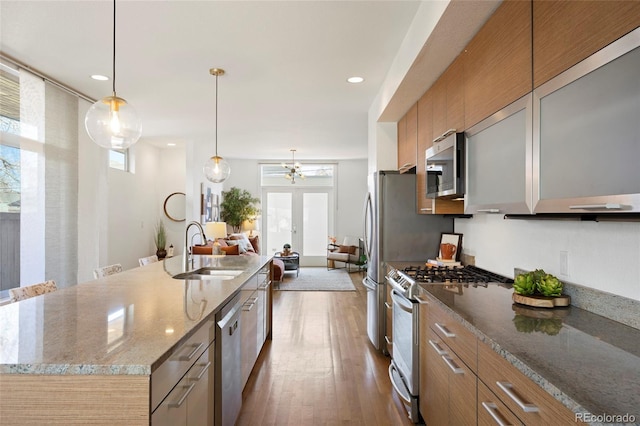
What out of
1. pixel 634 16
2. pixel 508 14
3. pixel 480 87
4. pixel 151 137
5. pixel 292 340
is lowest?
pixel 292 340

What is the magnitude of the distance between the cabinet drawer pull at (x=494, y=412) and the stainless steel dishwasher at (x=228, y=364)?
49.3 inches

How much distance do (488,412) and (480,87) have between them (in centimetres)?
165

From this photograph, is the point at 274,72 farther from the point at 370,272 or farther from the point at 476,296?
the point at 476,296

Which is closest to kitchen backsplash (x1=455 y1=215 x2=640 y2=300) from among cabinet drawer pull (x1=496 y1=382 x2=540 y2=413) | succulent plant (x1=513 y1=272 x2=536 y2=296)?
succulent plant (x1=513 y1=272 x2=536 y2=296)

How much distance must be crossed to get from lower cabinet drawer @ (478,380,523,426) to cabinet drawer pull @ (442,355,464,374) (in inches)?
7.9

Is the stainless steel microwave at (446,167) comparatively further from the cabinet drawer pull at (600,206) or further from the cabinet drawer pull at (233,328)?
the cabinet drawer pull at (233,328)

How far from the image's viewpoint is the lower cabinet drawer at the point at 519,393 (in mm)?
966

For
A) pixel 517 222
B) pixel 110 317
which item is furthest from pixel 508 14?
pixel 110 317

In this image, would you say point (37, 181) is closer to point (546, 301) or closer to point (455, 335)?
point (455, 335)

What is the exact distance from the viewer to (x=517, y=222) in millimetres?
2361

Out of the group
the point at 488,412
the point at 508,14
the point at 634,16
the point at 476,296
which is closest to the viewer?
the point at 634,16

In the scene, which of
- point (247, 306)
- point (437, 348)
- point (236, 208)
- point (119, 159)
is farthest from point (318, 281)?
point (437, 348)

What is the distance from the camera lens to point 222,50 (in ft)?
10.5

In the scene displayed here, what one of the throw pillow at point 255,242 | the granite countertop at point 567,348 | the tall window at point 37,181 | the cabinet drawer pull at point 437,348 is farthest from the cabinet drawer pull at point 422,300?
the throw pillow at point 255,242
